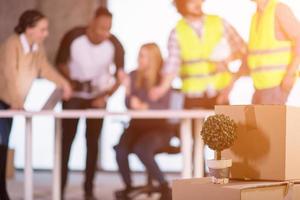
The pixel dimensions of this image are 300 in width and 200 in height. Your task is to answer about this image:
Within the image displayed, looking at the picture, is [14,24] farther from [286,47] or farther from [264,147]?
[264,147]

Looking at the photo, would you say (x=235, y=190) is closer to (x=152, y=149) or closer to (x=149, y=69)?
(x=152, y=149)

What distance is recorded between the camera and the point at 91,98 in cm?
406

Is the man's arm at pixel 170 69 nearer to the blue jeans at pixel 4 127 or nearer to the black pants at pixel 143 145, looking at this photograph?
the black pants at pixel 143 145

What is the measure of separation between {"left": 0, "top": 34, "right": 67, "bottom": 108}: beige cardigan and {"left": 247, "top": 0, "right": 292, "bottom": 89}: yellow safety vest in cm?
144

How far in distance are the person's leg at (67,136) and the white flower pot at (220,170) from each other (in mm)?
2271

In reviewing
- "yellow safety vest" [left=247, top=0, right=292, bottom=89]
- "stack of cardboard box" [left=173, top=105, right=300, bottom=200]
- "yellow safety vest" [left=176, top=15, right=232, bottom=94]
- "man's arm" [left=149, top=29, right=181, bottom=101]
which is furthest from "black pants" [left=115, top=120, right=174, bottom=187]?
"stack of cardboard box" [left=173, top=105, right=300, bottom=200]

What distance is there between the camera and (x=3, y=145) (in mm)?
4168

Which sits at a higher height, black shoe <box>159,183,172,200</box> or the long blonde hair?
the long blonde hair

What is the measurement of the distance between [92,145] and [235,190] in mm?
2401

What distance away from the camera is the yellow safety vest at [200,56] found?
371 centimetres

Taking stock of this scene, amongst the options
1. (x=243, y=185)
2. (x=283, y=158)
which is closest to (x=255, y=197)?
(x=243, y=185)

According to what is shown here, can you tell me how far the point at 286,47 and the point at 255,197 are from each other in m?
1.86

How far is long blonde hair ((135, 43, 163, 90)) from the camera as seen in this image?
390 centimetres

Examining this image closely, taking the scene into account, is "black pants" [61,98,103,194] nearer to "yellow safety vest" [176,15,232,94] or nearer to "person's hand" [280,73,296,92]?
"yellow safety vest" [176,15,232,94]
